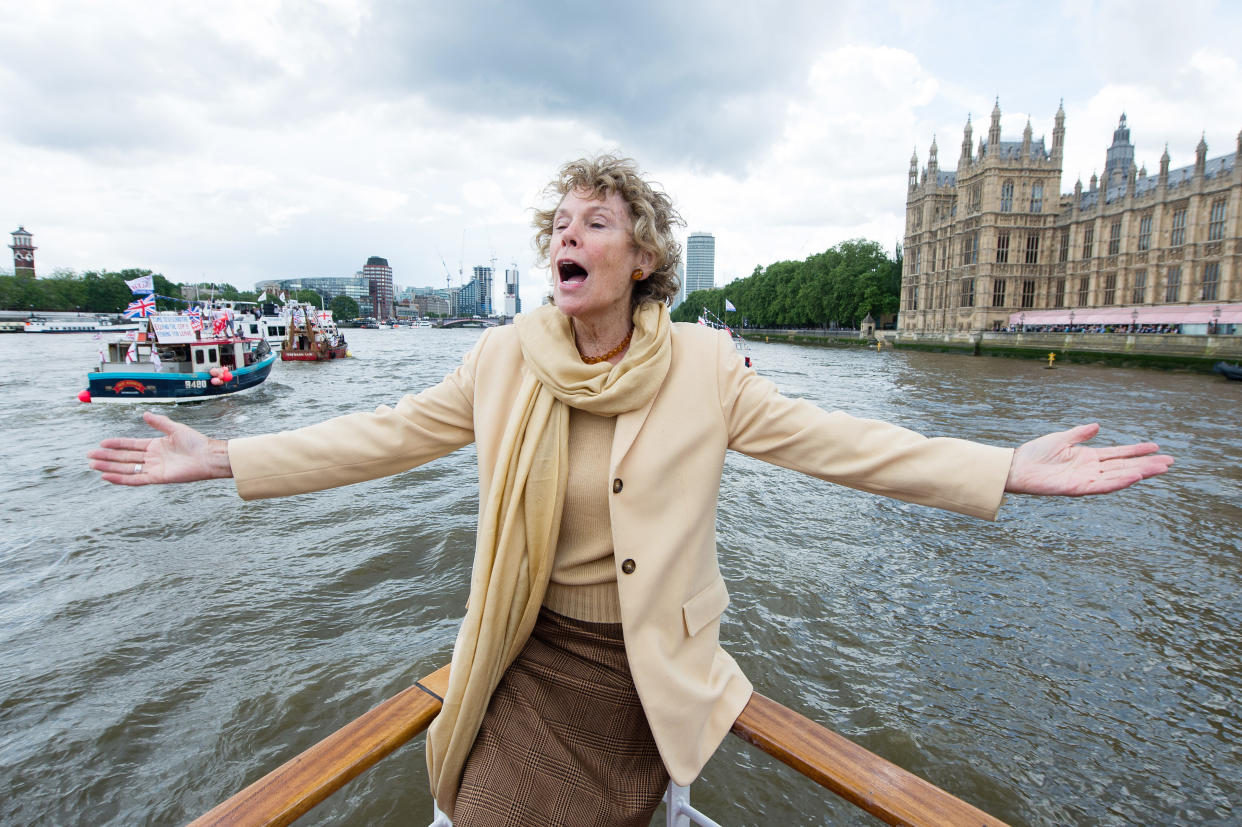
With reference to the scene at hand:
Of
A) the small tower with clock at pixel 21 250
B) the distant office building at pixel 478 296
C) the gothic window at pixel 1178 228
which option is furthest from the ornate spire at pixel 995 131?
the distant office building at pixel 478 296

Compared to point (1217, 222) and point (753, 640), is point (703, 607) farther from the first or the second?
point (1217, 222)

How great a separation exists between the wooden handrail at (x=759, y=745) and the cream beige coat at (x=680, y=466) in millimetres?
229

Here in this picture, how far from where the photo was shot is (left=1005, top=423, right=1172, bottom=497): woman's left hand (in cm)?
149

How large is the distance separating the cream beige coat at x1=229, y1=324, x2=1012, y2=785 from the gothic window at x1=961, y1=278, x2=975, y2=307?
63.1 m

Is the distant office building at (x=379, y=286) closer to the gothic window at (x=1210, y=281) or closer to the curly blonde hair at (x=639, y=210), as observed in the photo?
the gothic window at (x=1210, y=281)

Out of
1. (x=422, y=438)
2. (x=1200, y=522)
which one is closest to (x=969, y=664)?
(x=422, y=438)

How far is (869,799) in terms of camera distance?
5.84 ft

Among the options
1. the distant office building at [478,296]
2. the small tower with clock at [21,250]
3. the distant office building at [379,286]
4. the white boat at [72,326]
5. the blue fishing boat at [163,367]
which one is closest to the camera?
the blue fishing boat at [163,367]

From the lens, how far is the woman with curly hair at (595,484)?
5.45 feet

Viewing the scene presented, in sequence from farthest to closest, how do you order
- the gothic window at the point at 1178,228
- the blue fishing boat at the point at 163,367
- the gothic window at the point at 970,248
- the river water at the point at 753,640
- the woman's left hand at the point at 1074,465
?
the gothic window at the point at 970,248
the gothic window at the point at 1178,228
the blue fishing boat at the point at 163,367
the river water at the point at 753,640
the woman's left hand at the point at 1074,465

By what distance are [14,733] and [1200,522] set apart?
1210 centimetres

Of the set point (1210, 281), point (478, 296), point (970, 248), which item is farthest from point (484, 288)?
point (1210, 281)

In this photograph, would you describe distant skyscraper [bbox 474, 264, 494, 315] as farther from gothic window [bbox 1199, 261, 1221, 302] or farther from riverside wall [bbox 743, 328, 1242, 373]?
gothic window [bbox 1199, 261, 1221, 302]

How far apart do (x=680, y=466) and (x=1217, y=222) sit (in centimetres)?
5344
